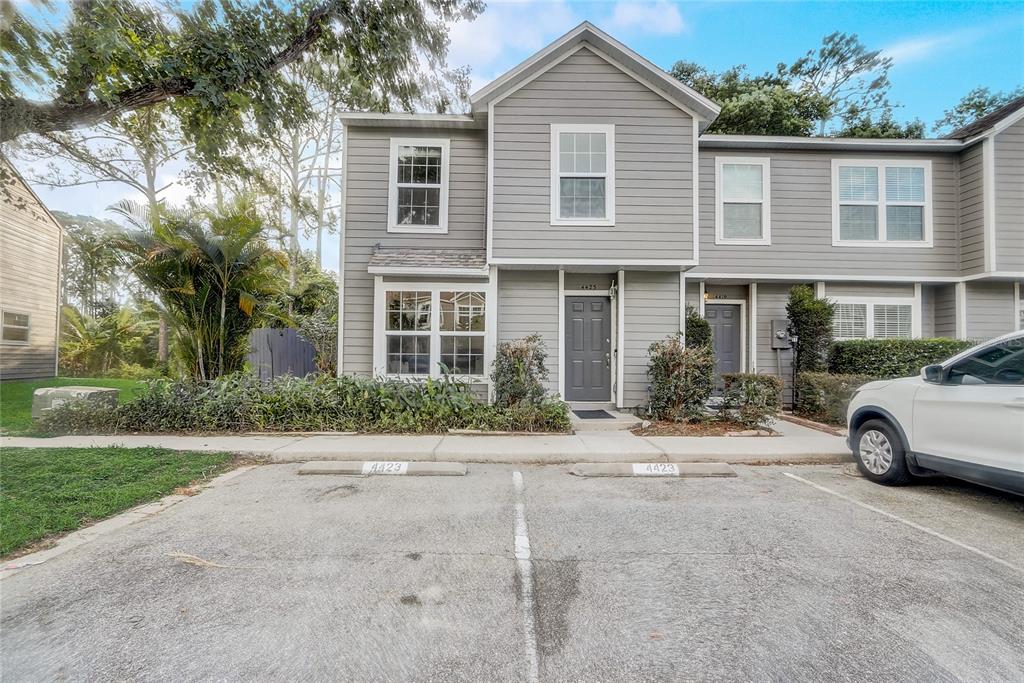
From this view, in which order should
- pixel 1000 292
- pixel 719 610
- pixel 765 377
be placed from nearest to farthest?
pixel 719 610 < pixel 765 377 < pixel 1000 292

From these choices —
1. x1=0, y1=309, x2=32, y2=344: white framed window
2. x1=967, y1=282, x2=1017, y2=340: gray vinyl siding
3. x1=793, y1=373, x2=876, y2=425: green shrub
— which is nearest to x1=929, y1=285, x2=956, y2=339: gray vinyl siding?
x1=967, y1=282, x2=1017, y2=340: gray vinyl siding

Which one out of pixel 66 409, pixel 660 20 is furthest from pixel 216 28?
pixel 660 20

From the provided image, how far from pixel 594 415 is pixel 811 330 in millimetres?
4809

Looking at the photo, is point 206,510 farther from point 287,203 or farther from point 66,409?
point 287,203

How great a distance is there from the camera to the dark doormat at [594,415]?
747 centimetres

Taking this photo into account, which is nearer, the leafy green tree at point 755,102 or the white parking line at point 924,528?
the white parking line at point 924,528

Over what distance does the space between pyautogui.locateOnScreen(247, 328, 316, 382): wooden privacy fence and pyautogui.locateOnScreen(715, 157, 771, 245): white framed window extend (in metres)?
9.73

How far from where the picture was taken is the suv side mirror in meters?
4.18

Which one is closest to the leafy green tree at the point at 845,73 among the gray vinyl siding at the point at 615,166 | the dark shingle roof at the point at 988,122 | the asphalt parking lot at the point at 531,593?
the dark shingle roof at the point at 988,122

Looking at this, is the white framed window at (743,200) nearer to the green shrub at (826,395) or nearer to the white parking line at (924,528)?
the green shrub at (826,395)

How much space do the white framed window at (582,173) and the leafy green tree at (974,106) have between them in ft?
76.0

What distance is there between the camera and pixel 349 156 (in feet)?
28.0

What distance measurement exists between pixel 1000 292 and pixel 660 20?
361 inches

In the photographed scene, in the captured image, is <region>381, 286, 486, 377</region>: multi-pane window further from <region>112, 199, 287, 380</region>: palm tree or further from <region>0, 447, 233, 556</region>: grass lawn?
<region>0, 447, 233, 556</region>: grass lawn
